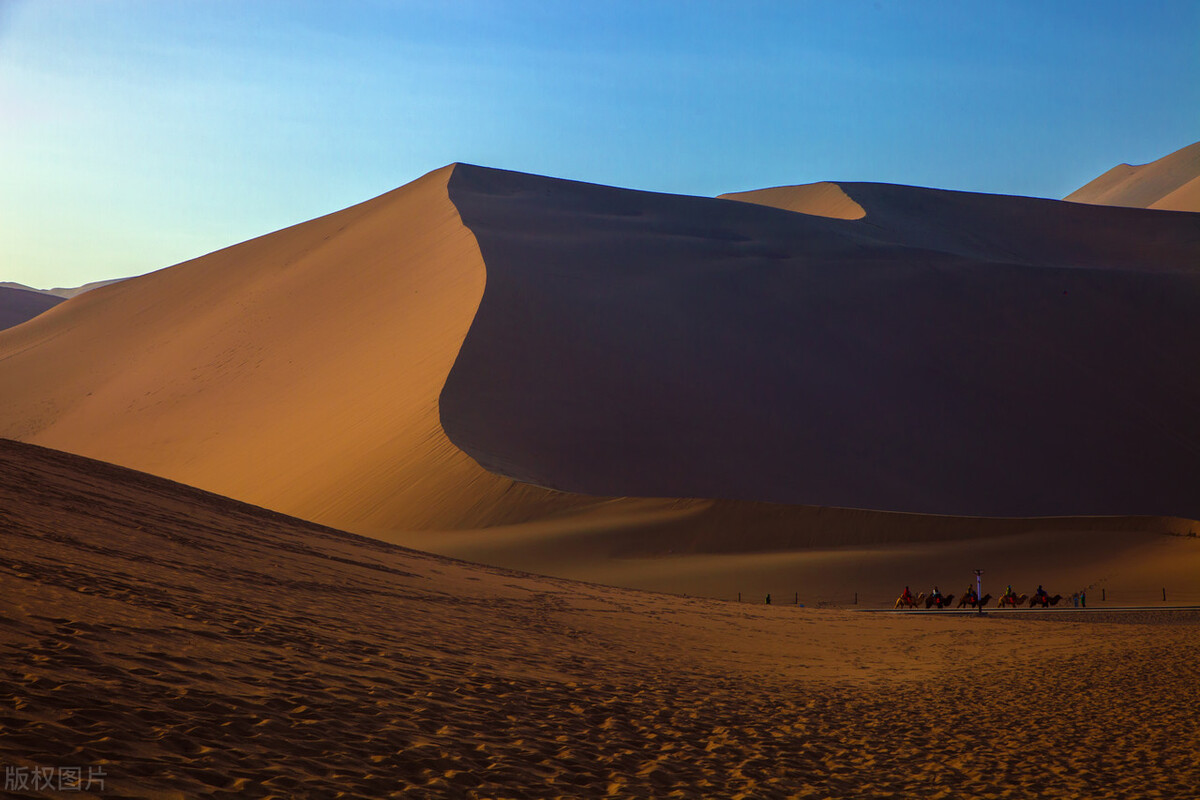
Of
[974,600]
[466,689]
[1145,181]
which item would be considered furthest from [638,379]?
[1145,181]

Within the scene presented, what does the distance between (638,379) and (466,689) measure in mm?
25091

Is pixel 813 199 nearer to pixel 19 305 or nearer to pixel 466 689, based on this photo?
pixel 466 689

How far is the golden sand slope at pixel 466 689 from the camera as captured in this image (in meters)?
5.28

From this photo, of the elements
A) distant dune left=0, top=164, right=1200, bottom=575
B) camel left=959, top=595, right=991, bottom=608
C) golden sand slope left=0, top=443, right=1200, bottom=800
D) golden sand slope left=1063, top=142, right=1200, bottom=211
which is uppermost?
golden sand slope left=1063, top=142, right=1200, bottom=211

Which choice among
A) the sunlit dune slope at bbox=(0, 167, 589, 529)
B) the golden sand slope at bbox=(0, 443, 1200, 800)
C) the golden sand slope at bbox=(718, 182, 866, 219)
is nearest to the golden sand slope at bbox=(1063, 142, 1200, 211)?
the golden sand slope at bbox=(718, 182, 866, 219)

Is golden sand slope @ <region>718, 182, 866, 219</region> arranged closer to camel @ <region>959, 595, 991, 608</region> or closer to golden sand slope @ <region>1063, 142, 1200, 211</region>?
camel @ <region>959, 595, 991, 608</region>

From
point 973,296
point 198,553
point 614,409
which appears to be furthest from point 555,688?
point 973,296

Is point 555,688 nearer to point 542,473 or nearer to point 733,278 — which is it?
point 542,473

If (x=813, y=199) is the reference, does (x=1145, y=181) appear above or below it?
above

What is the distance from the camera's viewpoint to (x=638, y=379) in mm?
32375

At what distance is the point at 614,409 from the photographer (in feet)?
101

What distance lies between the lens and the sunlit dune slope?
2723 centimetres

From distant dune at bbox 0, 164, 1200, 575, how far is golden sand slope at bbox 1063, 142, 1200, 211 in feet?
251

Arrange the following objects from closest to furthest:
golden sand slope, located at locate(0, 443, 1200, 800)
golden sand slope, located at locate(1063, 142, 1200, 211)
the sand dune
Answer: golden sand slope, located at locate(0, 443, 1200, 800)
the sand dune
golden sand slope, located at locate(1063, 142, 1200, 211)
